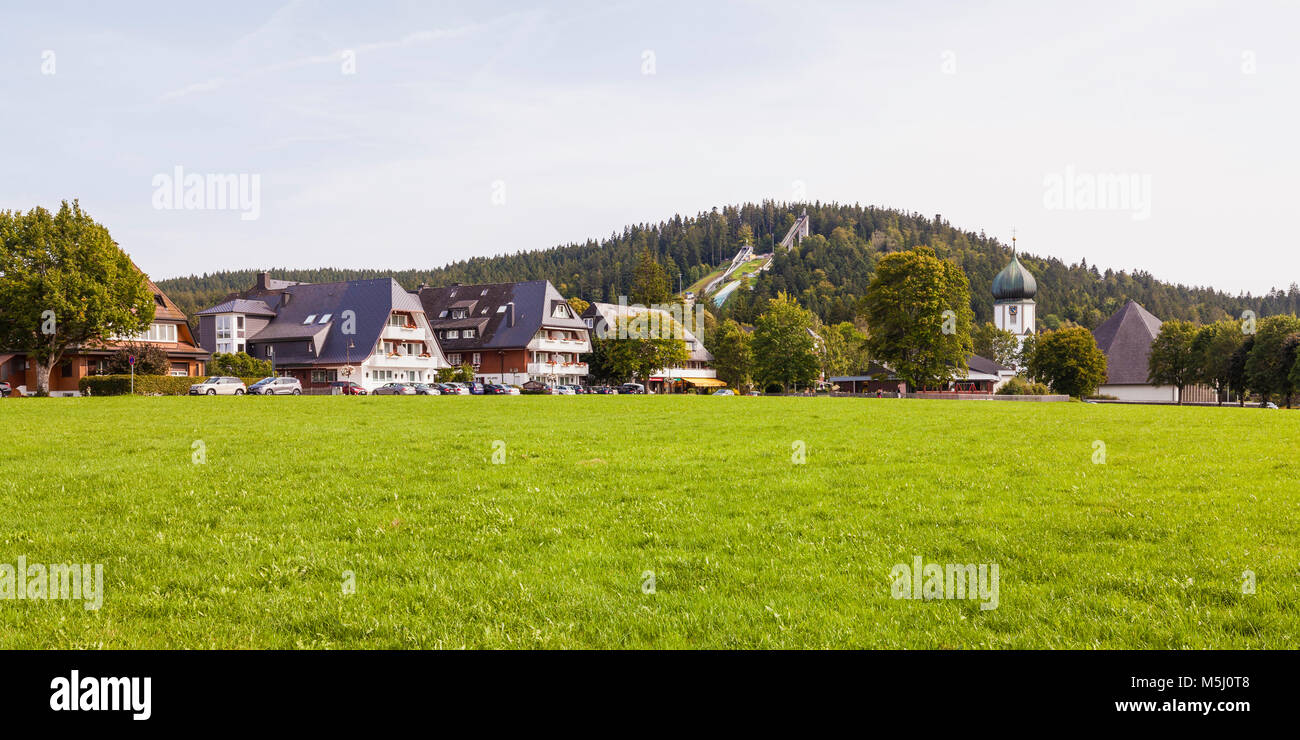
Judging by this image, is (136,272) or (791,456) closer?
(791,456)

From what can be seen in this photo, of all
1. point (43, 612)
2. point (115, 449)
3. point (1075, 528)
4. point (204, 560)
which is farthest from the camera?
point (115, 449)

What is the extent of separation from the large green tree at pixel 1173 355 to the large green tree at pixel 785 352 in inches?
1895

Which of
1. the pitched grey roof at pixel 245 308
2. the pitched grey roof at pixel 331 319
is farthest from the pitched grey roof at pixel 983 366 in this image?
the pitched grey roof at pixel 245 308

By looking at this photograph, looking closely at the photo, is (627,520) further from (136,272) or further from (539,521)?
(136,272)

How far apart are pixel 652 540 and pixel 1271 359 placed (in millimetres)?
88916

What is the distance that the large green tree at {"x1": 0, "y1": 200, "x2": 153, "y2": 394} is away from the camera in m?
56.1

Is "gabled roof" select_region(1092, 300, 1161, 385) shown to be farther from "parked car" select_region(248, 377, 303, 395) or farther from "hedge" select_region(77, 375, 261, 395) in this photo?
"hedge" select_region(77, 375, 261, 395)

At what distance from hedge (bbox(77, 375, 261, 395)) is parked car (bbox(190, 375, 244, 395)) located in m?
1.11

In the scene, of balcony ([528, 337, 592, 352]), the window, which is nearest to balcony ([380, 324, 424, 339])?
balcony ([528, 337, 592, 352])

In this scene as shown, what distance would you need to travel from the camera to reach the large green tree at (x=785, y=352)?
92562 mm
